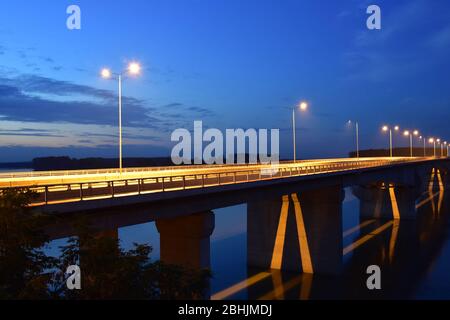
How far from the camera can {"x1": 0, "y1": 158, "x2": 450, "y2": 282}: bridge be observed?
15.6 m

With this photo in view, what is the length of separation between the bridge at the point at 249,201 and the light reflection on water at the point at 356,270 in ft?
5.54

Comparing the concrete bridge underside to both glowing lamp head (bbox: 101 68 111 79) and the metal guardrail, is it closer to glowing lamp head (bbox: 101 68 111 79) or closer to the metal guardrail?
the metal guardrail

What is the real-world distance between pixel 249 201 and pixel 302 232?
49.4 feet

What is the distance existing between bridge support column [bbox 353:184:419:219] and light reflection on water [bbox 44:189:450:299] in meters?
4.71

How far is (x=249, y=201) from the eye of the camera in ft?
82.3

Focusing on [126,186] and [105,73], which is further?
[105,73]

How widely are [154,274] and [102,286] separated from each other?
4.52ft

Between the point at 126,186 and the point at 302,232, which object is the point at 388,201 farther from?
the point at 126,186

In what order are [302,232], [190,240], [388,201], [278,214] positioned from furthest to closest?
[388,201] < [278,214] < [302,232] < [190,240]

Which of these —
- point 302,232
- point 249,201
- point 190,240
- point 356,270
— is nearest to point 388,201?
point 356,270

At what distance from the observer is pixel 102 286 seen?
990 cm
